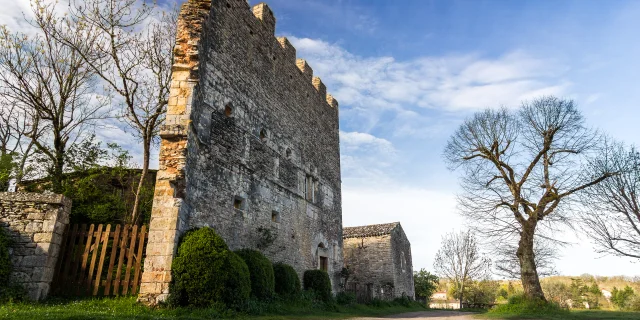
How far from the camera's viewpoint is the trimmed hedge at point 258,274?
31.7ft

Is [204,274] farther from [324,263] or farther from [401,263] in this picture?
[401,263]

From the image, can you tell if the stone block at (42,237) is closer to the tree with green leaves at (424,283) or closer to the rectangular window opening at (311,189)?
the rectangular window opening at (311,189)

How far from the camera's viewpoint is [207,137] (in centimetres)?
980

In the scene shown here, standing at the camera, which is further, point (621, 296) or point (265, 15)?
point (621, 296)

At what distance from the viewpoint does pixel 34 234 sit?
7.83 metres

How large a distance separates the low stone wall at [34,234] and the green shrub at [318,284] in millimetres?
8157

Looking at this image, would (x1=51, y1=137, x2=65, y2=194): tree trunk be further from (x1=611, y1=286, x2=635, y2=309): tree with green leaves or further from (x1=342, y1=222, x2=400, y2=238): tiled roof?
(x1=611, y1=286, x2=635, y2=309): tree with green leaves

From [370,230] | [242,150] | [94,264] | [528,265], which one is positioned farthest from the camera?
[370,230]

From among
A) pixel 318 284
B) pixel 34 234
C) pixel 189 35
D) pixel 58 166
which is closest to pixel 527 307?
pixel 318 284

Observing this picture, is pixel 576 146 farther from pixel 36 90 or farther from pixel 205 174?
pixel 36 90

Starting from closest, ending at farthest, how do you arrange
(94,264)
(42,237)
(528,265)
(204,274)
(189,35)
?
(204,274) → (42,237) → (94,264) → (189,35) → (528,265)

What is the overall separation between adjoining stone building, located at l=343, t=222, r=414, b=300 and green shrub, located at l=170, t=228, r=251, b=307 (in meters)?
16.5

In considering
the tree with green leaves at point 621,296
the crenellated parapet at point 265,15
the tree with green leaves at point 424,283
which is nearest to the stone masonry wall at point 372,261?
the tree with green leaves at point 424,283

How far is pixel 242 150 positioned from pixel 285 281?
13.6ft
